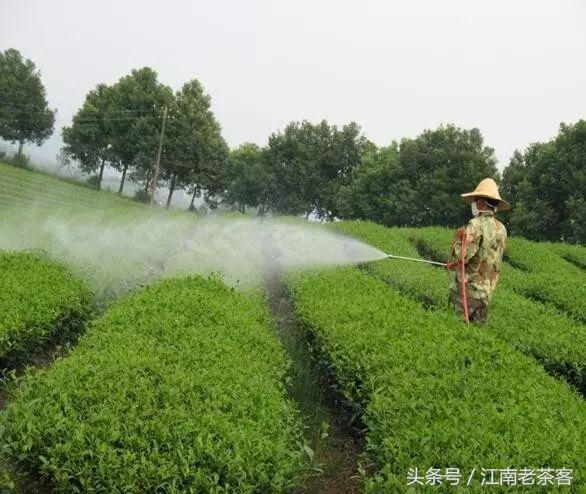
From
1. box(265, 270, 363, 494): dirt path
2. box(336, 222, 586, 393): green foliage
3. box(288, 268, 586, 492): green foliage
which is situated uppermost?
box(336, 222, 586, 393): green foliage

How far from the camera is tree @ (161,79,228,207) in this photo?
48.3m

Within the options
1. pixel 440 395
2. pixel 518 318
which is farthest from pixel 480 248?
pixel 440 395

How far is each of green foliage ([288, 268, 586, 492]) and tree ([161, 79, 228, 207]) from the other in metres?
42.7

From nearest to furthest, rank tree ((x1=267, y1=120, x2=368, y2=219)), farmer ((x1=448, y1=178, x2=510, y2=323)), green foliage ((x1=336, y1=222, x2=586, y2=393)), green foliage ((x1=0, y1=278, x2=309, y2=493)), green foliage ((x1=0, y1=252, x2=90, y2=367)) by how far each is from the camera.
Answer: green foliage ((x1=0, y1=278, x2=309, y2=493)), green foliage ((x1=0, y1=252, x2=90, y2=367)), green foliage ((x1=336, y1=222, x2=586, y2=393)), farmer ((x1=448, y1=178, x2=510, y2=323)), tree ((x1=267, y1=120, x2=368, y2=219))

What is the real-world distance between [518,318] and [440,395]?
5.23 meters

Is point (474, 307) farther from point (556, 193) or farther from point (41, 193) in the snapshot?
point (41, 193)

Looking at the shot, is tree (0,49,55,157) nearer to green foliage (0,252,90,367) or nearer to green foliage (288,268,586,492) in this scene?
green foliage (0,252,90,367)

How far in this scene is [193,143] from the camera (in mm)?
48656

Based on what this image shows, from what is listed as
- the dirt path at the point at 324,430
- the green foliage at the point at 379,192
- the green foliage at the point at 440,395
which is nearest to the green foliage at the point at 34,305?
the dirt path at the point at 324,430

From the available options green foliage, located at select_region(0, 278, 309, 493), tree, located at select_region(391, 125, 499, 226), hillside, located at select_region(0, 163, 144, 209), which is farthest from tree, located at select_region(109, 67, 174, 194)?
green foliage, located at select_region(0, 278, 309, 493)

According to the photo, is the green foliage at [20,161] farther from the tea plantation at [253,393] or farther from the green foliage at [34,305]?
the tea plantation at [253,393]

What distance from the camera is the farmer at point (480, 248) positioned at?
820 centimetres

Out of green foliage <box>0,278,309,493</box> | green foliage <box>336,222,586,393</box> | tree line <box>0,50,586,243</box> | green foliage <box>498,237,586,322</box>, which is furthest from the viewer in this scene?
tree line <box>0,50,586,243</box>

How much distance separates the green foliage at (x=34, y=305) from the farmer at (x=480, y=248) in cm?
580
